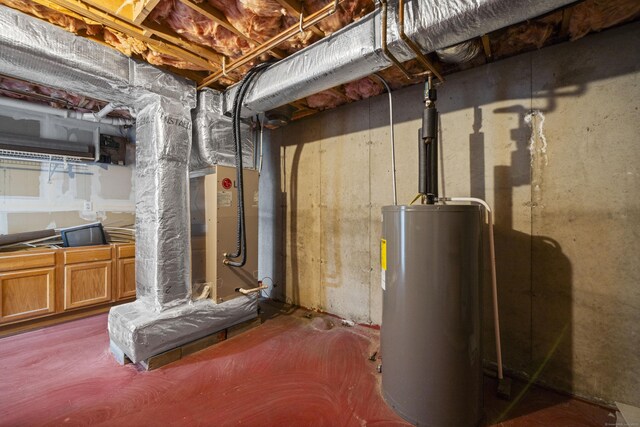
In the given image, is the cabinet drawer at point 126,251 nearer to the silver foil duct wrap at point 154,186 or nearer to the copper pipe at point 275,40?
the silver foil duct wrap at point 154,186

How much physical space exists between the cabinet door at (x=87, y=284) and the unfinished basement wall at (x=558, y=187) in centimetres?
322

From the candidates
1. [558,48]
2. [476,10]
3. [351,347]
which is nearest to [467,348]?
[351,347]

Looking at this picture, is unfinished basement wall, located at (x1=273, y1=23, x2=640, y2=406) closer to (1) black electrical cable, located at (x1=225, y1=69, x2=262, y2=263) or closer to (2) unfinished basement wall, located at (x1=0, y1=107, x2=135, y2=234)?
(1) black electrical cable, located at (x1=225, y1=69, x2=262, y2=263)

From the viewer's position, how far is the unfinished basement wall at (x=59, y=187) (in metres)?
3.01

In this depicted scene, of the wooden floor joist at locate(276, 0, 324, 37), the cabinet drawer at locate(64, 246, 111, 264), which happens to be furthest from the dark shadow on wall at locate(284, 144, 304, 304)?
the cabinet drawer at locate(64, 246, 111, 264)

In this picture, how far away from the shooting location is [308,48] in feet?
5.91

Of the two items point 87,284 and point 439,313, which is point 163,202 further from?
point 439,313

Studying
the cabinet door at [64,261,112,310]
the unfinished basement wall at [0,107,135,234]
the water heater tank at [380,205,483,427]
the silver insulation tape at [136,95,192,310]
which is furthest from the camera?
the unfinished basement wall at [0,107,135,234]

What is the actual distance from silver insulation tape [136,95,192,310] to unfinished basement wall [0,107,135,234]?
1.97 meters

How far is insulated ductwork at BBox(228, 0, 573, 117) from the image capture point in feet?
3.97

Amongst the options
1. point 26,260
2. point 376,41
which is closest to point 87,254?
point 26,260

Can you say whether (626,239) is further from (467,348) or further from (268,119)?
(268,119)

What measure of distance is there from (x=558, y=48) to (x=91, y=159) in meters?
4.80

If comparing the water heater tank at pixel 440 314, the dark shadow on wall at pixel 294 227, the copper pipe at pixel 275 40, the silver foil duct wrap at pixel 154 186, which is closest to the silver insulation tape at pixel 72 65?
the silver foil duct wrap at pixel 154 186
